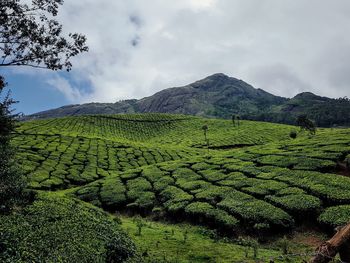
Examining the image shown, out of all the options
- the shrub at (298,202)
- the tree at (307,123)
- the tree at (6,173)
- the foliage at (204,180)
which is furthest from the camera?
the tree at (307,123)

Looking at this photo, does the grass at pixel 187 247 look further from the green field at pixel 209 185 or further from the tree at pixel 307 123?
the tree at pixel 307 123

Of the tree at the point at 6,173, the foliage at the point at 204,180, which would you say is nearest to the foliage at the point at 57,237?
the tree at the point at 6,173

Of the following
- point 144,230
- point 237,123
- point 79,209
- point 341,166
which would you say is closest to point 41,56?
point 79,209

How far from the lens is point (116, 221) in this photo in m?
37.8

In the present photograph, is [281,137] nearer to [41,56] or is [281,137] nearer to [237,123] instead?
[237,123]

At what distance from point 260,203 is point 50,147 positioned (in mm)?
61218

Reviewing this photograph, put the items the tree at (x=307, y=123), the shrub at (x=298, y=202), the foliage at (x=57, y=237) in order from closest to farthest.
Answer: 1. the foliage at (x=57, y=237)
2. the shrub at (x=298, y=202)
3. the tree at (x=307, y=123)

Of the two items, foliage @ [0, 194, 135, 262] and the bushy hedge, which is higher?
foliage @ [0, 194, 135, 262]

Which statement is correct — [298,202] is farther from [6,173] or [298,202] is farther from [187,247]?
[6,173]

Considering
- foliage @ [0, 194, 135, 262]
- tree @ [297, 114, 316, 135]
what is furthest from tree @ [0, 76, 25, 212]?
tree @ [297, 114, 316, 135]

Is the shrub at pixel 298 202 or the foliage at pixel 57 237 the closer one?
the foliage at pixel 57 237

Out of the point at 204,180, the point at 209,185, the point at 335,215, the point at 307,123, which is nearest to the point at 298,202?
the point at 335,215

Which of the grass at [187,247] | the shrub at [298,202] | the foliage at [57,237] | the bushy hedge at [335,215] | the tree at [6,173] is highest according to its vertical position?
the tree at [6,173]

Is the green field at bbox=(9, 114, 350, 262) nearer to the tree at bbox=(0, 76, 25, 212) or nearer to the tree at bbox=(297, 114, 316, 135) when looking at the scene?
the tree at bbox=(0, 76, 25, 212)
